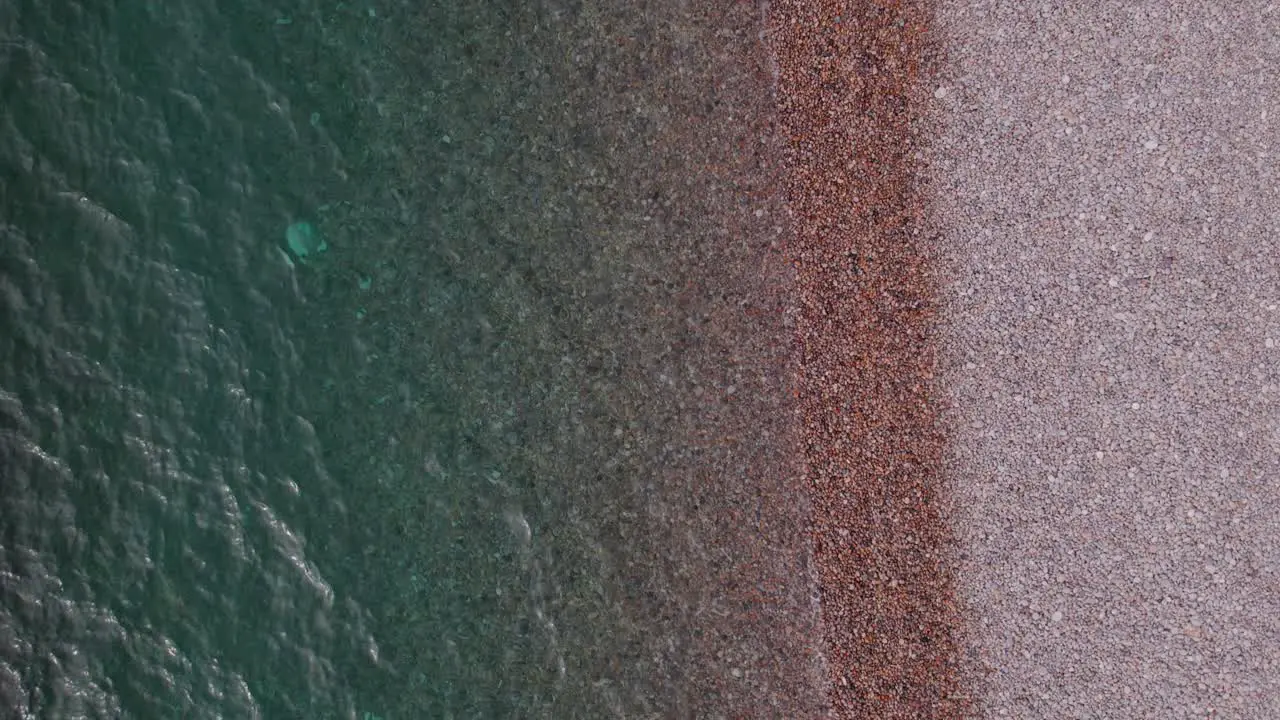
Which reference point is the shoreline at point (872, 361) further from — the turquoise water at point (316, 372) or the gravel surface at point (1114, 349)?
the turquoise water at point (316, 372)

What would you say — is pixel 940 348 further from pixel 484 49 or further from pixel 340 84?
pixel 340 84

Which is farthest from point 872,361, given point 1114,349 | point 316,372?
point 316,372

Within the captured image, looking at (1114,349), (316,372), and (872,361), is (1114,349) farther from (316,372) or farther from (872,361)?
(316,372)

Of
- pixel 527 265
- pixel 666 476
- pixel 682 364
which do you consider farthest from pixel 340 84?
pixel 666 476

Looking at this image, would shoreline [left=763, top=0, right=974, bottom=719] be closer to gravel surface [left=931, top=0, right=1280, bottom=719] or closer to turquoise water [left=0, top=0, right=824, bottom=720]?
gravel surface [left=931, top=0, right=1280, bottom=719]

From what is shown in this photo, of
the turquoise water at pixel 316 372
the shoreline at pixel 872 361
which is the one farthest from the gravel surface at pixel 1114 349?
the turquoise water at pixel 316 372
